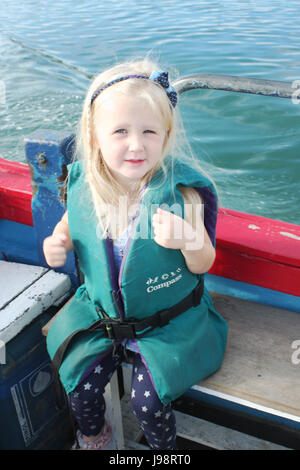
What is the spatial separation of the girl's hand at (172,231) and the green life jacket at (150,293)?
5cm

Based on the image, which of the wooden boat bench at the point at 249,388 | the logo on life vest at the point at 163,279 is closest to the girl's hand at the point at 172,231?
the logo on life vest at the point at 163,279

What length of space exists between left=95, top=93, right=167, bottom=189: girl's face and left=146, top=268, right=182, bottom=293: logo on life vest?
292 millimetres

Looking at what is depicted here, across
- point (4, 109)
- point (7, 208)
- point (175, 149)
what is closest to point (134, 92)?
point (175, 149)

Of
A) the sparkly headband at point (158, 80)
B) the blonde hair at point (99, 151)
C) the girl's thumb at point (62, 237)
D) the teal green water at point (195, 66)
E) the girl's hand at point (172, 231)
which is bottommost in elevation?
the teal green water at point (195, 66)

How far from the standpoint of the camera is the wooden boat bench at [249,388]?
4.45 ft

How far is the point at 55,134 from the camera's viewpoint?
5.40 ft

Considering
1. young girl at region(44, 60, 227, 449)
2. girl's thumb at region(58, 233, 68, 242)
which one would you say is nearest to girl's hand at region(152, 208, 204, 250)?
young girl at region(44, 60, 227, 449)

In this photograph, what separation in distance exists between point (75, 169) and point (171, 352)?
2.04 ft

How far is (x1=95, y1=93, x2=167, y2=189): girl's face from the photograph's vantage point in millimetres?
1270

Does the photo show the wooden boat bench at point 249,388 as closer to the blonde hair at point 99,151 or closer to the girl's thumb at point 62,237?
the girl's thumb at point 62,237

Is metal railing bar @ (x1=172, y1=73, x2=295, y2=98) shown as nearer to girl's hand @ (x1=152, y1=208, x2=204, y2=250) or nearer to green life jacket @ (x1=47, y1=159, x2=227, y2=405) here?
green life jacket @ (x1=47, y1=159, x2=227, y2=405)

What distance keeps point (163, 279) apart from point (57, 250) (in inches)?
13.2

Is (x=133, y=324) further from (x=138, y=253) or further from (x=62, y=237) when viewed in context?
(x=62, y=237)

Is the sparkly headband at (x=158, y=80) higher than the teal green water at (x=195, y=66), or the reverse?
the sparkly headband at (x=158, y=80)
